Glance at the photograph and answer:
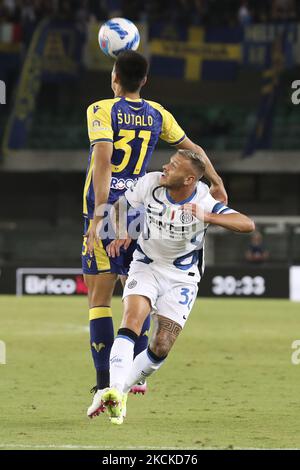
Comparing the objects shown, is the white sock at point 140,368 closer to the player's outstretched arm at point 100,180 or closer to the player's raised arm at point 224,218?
the player's outstretched arm at point 100,180

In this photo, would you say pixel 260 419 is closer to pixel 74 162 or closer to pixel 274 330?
pixel 274 330

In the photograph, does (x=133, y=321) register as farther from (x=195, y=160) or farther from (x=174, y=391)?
(x=174, y=391)

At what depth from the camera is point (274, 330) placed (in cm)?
1580

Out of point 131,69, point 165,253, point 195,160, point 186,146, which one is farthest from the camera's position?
point 186,146

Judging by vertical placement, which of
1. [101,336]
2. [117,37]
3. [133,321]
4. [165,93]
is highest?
[117,37]

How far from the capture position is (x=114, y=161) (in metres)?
7.62

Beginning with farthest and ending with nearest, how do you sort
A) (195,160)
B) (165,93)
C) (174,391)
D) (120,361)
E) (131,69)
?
1. (165,93)
2. (174,391)
3. (131,69)
4. (195,160)
5. (120,361)

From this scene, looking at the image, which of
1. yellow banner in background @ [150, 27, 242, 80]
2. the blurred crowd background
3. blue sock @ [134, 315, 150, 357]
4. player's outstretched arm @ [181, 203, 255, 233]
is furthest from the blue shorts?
yellow banner in background @ [150, 27, 242, 80]

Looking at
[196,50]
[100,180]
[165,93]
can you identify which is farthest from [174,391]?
[165,93]

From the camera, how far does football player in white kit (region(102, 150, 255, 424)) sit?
7.08 m

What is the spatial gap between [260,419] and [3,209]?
29.6 m

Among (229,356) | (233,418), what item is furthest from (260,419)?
(229,356)

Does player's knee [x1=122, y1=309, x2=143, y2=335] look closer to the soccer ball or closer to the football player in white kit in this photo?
the football player in white kit

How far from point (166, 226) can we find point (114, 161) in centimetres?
69
